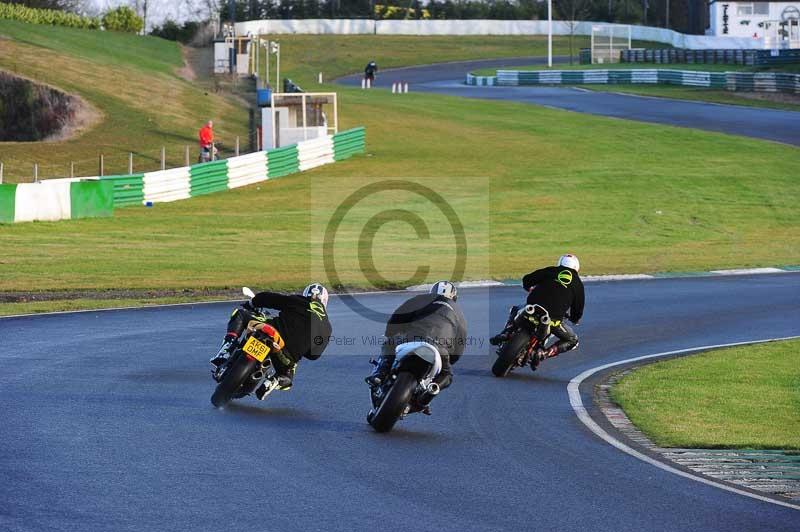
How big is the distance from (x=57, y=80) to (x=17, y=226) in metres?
30.3

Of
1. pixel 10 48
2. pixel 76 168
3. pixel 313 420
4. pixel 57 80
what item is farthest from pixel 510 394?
pixel 10 48

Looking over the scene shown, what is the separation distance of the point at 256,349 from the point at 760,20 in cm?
9301

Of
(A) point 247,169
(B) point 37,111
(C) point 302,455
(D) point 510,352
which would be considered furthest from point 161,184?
(C) point 302,455

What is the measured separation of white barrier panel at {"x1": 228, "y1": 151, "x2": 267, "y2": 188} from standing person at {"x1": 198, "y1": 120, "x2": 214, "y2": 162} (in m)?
1.77

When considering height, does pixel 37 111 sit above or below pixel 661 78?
below

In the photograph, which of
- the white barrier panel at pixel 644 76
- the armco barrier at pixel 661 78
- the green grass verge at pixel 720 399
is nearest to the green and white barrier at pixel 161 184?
the green grass verge at pixel 720 399

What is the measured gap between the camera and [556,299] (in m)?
14.7

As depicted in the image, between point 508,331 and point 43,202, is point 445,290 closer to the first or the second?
point 508,331

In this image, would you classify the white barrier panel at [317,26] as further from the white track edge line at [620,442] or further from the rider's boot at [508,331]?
the rider's boot at [508,331]

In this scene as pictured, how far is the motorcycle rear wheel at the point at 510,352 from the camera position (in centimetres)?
1460

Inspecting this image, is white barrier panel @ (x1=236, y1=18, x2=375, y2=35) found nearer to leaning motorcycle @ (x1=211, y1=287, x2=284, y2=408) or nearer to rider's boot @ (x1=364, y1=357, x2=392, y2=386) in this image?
leaning motorcycle @ (x1=211, y1=287, x2=284, y2=408)

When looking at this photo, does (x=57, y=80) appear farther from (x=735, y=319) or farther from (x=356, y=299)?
(x=735, y=319)

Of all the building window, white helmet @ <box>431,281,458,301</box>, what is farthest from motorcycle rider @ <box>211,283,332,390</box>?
the building window

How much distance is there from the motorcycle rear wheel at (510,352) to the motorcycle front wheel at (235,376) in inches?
151
